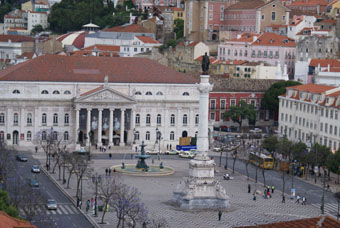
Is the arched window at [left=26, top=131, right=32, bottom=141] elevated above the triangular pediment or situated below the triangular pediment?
below

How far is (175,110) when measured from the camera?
121 metres

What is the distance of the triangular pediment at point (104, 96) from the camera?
11519 centimetres

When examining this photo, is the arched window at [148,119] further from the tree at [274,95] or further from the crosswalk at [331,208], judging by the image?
the crosswalk at [331,208]

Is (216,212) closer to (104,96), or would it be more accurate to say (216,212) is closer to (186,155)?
(186,155)

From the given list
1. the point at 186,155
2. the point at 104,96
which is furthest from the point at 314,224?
the point at 104,96

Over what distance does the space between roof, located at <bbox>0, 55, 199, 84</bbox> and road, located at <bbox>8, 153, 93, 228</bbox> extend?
2329 cm

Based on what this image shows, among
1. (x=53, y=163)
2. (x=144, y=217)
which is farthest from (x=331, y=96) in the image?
(x=144, y=217)

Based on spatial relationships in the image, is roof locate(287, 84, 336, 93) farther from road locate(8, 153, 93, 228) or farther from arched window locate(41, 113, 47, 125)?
road locate(8, 153, 93, 228)

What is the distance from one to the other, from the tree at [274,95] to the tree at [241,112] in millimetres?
2558

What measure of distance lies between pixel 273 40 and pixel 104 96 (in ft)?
185

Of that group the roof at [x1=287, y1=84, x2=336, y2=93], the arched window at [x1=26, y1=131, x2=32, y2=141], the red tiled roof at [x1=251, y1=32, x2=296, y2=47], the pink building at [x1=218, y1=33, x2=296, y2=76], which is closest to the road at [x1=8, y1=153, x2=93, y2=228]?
the arched window at [x1=26, y1=131, x2=32, y2=141]

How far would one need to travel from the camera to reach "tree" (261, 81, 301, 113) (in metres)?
131

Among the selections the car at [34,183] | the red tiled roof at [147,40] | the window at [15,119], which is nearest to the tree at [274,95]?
the window at [15,119]

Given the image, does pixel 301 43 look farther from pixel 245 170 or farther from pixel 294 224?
pixel 294 224
